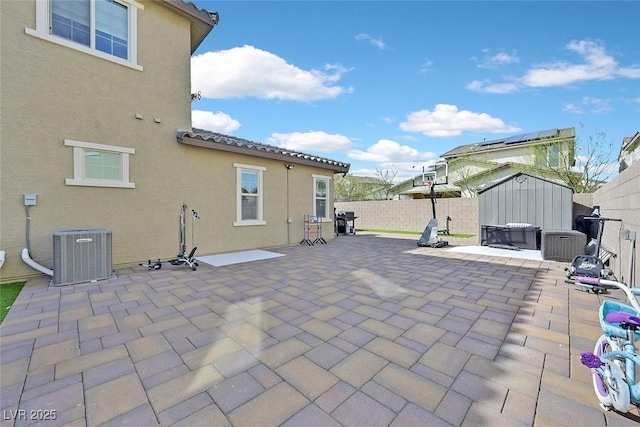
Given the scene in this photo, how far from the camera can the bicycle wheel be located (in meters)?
1.57

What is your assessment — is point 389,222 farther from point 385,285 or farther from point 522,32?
point 385,285

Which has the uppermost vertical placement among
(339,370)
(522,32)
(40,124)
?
(522,32)

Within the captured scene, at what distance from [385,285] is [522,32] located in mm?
8490

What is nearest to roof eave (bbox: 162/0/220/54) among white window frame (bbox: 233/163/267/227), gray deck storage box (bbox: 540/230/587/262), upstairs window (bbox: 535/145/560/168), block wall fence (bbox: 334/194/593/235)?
white window frame (bbox: 233/163/267/227)

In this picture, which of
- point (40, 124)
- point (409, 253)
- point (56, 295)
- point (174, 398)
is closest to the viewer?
point (174, 398)

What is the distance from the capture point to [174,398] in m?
1.80

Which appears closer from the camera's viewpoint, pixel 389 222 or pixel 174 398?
pixel 174 398

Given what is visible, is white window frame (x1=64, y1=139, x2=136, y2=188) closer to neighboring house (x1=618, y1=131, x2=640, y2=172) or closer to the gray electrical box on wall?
the gray electrical box on wall

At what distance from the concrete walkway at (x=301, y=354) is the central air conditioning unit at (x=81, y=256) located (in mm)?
223

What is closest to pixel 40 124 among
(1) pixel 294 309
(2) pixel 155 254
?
(2) pixel 155 254

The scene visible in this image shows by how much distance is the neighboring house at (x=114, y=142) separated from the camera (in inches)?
183

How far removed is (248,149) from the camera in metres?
7.36

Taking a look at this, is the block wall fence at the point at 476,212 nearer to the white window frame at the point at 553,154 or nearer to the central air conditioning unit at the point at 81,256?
Result: the white window frame at the point at 553,154

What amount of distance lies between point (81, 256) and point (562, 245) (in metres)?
9.77
